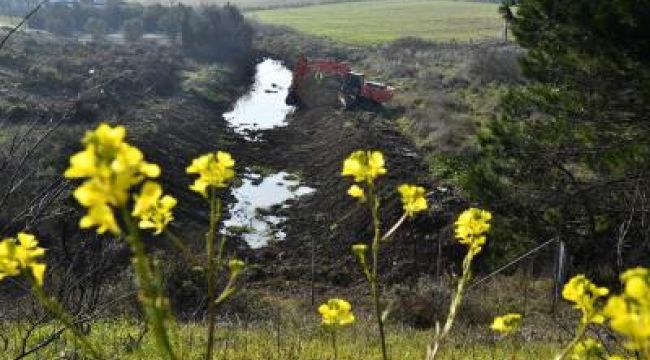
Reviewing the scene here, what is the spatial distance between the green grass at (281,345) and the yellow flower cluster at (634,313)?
12.9 ft

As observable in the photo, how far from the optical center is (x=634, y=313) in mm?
989

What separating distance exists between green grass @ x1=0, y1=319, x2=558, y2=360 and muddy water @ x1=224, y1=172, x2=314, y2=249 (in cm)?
852

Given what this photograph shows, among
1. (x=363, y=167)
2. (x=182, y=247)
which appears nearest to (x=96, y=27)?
(x=363, y=167)

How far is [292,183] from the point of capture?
66.5 feet

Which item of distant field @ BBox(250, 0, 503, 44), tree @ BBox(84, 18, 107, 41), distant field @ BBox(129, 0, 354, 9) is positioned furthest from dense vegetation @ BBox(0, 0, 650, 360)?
distant field @ BBox(129, 0, 354, 9)

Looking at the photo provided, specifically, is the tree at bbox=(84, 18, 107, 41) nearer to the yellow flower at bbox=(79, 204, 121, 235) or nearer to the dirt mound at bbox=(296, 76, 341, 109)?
the dirt mound at bbox=(296, 76, 341, 109)

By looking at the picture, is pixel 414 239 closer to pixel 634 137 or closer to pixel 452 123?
pixel 634 137

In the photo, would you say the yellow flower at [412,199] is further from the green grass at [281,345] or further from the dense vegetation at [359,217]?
the green grass at [281,345]

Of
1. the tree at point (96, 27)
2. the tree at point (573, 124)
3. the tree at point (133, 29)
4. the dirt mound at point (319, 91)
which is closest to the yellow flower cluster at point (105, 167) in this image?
the tree at point (573, 124)

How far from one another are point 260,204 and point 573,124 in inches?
420

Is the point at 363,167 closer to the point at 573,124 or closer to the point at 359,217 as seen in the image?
the point at 573,124

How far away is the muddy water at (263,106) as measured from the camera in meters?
27.9

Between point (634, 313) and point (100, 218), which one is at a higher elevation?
point (100, 218)

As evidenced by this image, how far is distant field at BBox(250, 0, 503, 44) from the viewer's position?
213 feet
